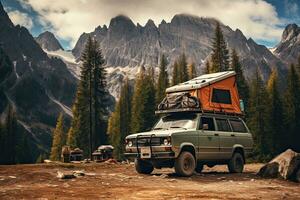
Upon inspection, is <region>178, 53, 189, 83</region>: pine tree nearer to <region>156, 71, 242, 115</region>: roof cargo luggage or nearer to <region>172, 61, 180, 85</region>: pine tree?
<region>172, 61, 180, 85</region>: pine tree

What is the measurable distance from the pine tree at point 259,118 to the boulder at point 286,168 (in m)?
37.5

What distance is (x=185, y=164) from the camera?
572 inches

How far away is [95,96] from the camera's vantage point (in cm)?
5262

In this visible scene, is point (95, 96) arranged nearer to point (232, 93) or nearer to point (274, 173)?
point (232, 93)

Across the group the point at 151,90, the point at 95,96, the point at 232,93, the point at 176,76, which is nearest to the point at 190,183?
the point at 232,93

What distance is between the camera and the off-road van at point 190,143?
1420 cm

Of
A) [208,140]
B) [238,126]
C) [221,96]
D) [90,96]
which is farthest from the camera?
[90,96]

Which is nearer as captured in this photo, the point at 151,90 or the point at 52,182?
the point at 52,182

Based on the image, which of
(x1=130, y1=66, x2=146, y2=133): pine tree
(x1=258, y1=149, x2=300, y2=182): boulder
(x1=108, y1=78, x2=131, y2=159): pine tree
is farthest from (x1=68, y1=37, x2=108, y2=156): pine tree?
(x1=258, y1=149, x2=300, y2=182): boulder

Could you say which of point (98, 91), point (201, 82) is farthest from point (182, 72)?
point (201, 82)

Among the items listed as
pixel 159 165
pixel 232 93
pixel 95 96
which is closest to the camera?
pixel 159 165

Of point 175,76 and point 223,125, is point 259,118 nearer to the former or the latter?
point 175,76

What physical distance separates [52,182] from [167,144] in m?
4.22

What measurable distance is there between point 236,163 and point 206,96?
3.18 meters
